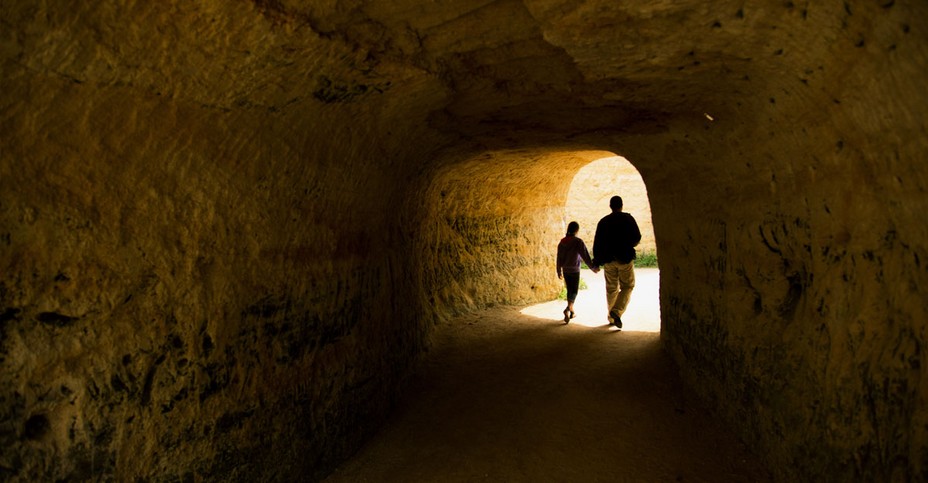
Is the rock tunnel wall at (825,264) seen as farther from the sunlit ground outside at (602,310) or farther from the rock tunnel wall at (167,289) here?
the sunlit ground outside at (602,310)

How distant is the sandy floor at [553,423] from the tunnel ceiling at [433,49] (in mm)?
2265

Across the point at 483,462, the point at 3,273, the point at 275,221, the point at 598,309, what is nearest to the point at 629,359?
the point at 483,462

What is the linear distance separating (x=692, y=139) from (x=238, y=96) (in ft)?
9.22

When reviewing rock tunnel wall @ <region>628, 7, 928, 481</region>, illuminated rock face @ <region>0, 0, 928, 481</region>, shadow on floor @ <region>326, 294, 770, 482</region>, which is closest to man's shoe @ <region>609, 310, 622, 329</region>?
shadow on floor @ <region>326, 294, 770, 482</region>

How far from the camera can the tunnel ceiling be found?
1807 millimetres

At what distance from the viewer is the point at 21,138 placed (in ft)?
5.65

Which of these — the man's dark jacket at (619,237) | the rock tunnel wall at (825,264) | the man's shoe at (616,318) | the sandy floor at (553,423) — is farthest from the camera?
the man's shoe at (616,318)

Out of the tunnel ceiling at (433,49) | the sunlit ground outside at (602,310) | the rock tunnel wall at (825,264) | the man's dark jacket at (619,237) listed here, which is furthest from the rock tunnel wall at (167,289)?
the sunlit ground outside at (602,310)

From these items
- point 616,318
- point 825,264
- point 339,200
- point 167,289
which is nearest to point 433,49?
point 339,200

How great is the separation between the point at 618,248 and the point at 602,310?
198 cm

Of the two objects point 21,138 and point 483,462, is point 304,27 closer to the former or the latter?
point 21,138

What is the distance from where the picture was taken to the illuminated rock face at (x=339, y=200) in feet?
5.80

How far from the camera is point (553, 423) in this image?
3.93 meters

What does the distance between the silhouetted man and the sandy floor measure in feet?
2.09
